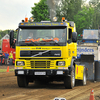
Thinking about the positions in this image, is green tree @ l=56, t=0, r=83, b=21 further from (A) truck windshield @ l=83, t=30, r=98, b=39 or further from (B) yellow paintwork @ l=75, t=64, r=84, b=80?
(B) yellow paintwork @ l=75, t=64, r=84, b=80

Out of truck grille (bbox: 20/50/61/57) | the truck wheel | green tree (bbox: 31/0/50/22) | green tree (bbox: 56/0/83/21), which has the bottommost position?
the truck wheel

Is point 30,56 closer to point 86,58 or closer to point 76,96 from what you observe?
point 76,96

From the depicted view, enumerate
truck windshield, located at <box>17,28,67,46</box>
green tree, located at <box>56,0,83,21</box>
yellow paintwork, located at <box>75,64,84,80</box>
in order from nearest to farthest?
1. truck windshield, located at <box>17,28,67,46</box>
2. yellow paintwork, located at <box>75,64,84,80</box>
3. green tree, located at <box>56,0,83,21</box>

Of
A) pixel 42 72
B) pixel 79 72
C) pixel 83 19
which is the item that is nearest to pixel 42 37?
pixel 42 72

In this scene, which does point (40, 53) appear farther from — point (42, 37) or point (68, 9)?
point (68, 9)

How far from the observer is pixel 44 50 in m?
12.5

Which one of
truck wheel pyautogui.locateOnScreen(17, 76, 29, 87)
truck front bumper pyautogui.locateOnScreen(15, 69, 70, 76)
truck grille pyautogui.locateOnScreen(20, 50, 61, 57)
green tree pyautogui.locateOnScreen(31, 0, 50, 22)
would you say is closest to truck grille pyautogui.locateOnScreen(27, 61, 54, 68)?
truck front bumper pyautogui.locateOnScreen(15, 69, 70, 76)

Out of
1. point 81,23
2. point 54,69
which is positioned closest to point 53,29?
point 54,69

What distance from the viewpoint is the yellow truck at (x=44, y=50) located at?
12469mm

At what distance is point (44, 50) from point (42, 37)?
0.63 meters

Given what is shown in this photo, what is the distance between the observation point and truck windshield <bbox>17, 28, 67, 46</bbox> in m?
12.6

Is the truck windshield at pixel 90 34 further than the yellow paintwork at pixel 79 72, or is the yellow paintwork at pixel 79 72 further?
the truck windshield at pixel 90 34

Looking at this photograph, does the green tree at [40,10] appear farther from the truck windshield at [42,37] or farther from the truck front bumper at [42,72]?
the truck front bumper at [42,72]

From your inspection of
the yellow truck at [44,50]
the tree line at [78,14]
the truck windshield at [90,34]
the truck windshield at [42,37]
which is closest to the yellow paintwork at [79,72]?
the yellow truck at [44,50]
